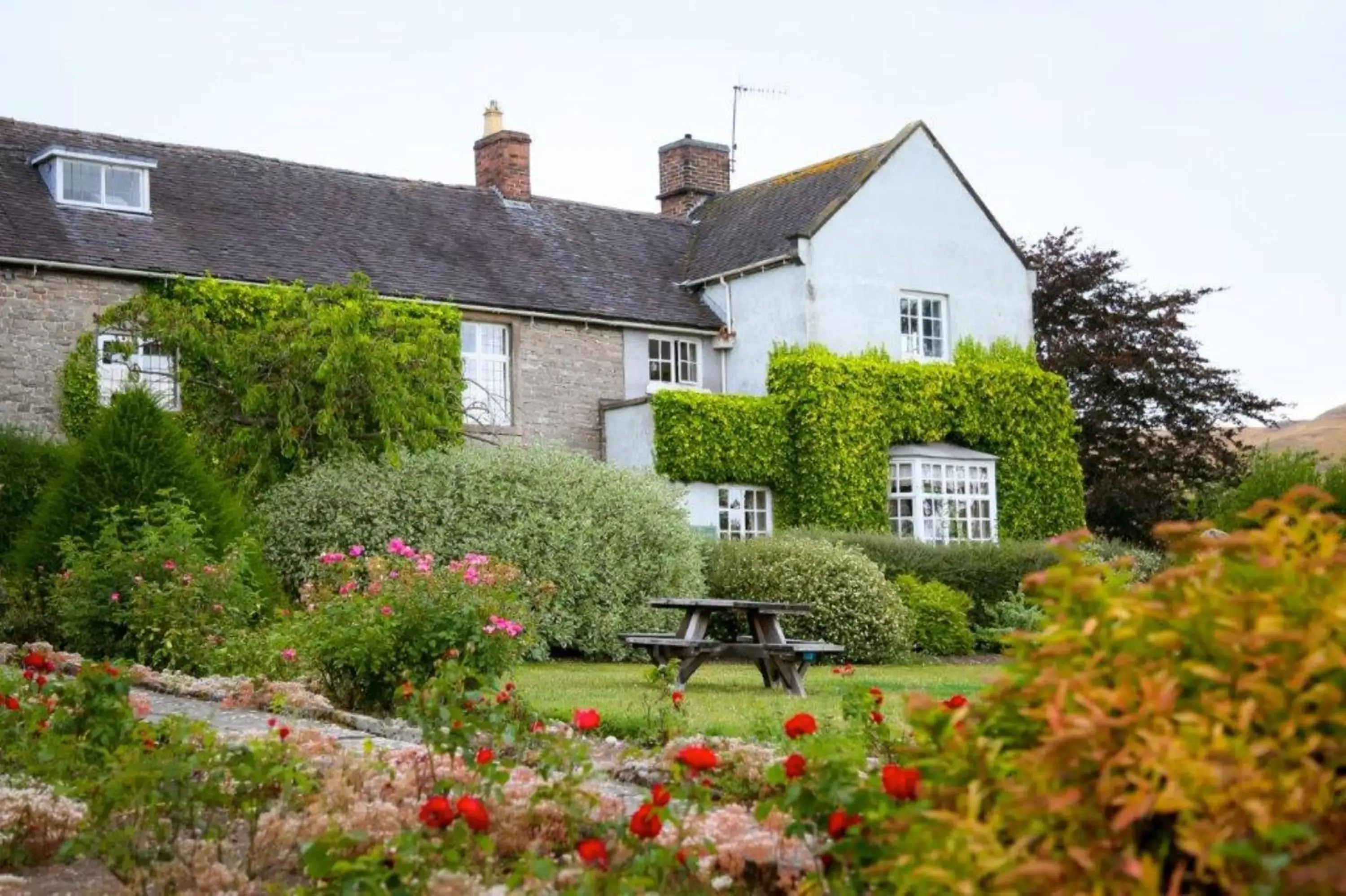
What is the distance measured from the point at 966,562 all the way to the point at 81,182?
45.8ft

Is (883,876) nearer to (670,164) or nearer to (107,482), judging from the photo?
(107,482)

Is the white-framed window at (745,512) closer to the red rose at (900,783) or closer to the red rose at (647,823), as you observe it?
the red rose at (647,823)

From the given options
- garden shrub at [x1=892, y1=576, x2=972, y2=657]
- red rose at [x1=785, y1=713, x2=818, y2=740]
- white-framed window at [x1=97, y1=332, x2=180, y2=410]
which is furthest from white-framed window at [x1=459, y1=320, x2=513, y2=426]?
red rose at [x1=785, y1=713, x2=818, y2=740]

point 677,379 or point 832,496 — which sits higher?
point 677,379

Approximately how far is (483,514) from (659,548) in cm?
234

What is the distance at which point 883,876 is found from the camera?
13.4ft

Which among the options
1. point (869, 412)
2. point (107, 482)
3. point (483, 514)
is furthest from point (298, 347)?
point (869, 412)

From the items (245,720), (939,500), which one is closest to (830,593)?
(939,500)

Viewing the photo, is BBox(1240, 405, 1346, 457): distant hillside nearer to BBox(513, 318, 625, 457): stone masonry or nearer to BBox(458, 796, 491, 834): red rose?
BBox(513, 318, 625, 457): stone masonry

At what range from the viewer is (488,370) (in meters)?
26.8

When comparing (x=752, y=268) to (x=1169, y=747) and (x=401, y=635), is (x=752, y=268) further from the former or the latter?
(x=1169, y=747)

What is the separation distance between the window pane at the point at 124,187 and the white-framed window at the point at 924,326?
12.8 meters

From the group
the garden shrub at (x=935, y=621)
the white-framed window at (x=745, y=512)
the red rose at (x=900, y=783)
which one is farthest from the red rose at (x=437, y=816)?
the white-framed window at (x=745, y=512)

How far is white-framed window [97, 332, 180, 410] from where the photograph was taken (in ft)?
75.6
